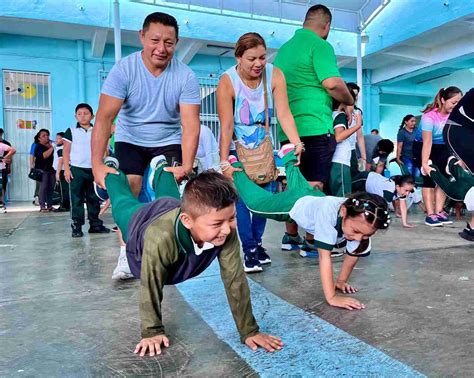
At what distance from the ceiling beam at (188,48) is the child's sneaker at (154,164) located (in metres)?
8.87

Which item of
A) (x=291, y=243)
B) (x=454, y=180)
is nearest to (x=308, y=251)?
(x=291, y=243)

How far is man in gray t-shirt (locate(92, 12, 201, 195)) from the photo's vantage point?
2.54 metres

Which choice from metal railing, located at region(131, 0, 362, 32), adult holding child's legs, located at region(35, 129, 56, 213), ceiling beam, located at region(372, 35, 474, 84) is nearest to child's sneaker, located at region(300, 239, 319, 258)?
adult holding child's legs, located at region(35, 129, 56, 213)

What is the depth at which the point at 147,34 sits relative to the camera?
100 inches

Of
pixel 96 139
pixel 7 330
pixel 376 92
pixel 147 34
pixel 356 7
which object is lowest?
pixel 7 330

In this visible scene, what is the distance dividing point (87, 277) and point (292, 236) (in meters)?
1.69

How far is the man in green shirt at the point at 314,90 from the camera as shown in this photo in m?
3.20

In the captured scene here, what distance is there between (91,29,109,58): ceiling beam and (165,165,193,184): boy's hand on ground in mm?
8716

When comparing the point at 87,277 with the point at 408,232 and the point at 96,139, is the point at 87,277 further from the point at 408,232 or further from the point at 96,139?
the point at 408,232

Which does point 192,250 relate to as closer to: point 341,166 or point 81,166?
point 341,166

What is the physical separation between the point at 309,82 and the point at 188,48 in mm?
8672

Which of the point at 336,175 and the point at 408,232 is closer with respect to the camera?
the point at 336,175

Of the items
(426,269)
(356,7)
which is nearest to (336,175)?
(426,269)

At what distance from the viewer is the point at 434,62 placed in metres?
12.5
